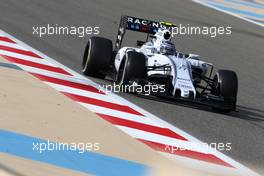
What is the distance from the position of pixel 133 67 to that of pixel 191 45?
7446mm

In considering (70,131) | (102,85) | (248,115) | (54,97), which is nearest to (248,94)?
(248,115)

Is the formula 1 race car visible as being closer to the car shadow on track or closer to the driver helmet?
the driver helmet

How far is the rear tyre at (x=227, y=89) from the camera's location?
10.9 m

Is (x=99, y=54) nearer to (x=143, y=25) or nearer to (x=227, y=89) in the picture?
(x=143, y=25)

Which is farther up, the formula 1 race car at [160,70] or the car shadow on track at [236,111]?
the formula 1 race car at [160,70]

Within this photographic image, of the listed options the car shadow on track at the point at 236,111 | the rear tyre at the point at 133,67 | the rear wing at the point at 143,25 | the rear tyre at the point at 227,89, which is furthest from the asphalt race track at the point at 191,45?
the rear wing at the point at 143,25

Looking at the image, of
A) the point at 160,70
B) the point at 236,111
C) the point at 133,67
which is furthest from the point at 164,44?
the point at 236,111

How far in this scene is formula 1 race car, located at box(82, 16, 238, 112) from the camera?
1075 cm

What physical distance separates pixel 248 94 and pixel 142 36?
5347mm

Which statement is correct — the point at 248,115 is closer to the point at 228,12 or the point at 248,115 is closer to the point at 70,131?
the point at 70,131

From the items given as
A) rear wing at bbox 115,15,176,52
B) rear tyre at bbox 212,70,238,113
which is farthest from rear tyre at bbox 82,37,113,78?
rear tyre at bbox 212,70,238,113

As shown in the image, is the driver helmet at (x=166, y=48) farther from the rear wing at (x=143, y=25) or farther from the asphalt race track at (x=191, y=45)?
the asphalt race track at (x=191, y=45)

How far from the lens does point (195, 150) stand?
8680mm

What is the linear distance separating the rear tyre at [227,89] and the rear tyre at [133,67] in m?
1.10
